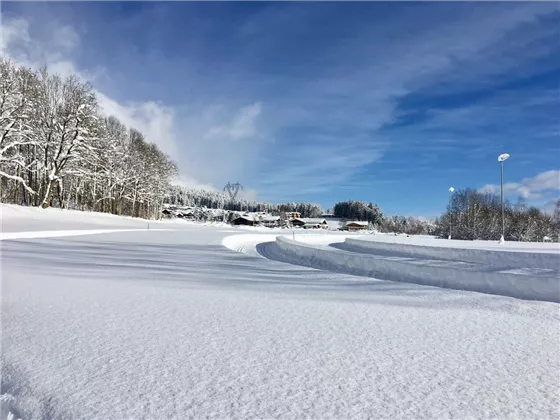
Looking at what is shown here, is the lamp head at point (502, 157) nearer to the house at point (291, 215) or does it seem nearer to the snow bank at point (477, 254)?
the snow bank at point (477, 254)

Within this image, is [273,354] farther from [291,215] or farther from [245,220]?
[291,215]

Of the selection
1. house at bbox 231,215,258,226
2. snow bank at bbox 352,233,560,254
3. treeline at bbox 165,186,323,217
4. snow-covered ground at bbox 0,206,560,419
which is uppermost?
treeline at bbox 165,186,323,217

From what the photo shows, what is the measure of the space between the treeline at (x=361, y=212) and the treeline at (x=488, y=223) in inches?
3173

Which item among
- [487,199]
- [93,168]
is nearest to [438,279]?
[93,168]

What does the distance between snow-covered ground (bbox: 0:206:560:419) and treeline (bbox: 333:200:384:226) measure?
142 m

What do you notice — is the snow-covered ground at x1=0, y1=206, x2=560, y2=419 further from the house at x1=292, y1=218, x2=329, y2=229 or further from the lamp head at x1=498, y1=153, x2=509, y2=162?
the house at x1=292, y1=218, x2=329, y2=229

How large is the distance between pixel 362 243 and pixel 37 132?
3278 centimetres

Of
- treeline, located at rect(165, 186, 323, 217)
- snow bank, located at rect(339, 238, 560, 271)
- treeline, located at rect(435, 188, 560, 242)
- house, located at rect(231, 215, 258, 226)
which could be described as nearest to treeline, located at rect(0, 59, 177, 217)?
snow bank, located at rect(339, 238, 560, 271)

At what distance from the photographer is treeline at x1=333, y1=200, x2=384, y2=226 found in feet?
488

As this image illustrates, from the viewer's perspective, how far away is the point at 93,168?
45.8 meters

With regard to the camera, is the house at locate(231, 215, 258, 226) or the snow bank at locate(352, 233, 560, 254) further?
the house at locate(231, 215, 258, 226)

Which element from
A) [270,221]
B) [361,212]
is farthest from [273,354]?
[361,212]

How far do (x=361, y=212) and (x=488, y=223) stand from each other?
10021cm

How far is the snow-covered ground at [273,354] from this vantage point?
270 centimetres
